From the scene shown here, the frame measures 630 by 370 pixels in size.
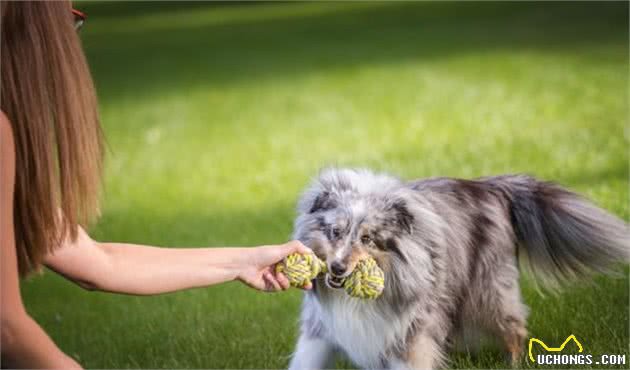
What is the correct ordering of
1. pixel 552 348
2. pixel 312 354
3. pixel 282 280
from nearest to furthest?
pixel 282 280, pixel 312 354, pixel 552 348

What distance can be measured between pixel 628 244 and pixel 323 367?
5.62ft

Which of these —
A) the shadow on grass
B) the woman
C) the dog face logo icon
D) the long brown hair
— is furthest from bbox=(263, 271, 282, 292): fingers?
the shadow on grass

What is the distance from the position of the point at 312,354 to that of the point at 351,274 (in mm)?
573

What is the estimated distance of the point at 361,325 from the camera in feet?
14.4

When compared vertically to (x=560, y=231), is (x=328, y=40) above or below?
above

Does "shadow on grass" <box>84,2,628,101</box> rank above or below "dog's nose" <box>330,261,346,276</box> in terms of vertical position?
above

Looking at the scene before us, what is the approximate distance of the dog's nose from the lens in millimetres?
4090

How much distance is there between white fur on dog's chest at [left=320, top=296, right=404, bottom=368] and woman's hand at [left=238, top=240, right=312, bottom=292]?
1.34 ft

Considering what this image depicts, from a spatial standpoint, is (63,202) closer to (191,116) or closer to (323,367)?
(323,367)
